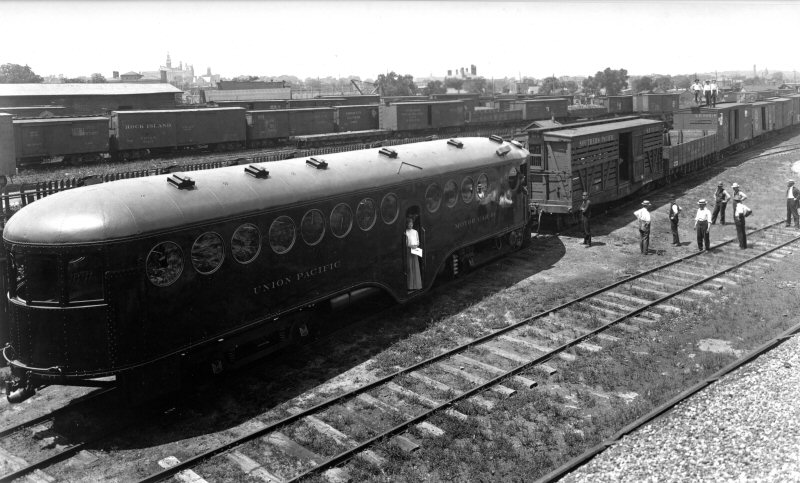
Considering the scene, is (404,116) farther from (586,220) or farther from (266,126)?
(586,220)

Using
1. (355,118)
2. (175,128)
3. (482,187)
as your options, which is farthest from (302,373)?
(355,118)

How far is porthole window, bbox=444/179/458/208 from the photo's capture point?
14156mm

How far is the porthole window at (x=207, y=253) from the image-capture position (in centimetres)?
912

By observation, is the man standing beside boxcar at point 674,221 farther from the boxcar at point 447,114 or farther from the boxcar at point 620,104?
the boxcar at point 620,104

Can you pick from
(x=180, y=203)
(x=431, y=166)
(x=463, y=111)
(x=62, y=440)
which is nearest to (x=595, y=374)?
(x=431, y=166)

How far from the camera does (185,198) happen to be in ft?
30.0

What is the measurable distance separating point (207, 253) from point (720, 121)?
29531 mm

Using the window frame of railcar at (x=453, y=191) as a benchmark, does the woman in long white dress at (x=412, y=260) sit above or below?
below

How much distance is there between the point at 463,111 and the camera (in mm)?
49406

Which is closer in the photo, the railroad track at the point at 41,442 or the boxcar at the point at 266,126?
the railroad track at the point at 41,442

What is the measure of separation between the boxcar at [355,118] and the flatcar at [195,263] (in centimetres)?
3201

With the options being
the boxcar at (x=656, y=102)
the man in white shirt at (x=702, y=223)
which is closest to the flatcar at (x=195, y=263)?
the man in white shirt at (x=702, y=223)

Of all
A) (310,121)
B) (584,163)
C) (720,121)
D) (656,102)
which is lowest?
(584,163)

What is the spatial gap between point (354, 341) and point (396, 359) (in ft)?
3.87
